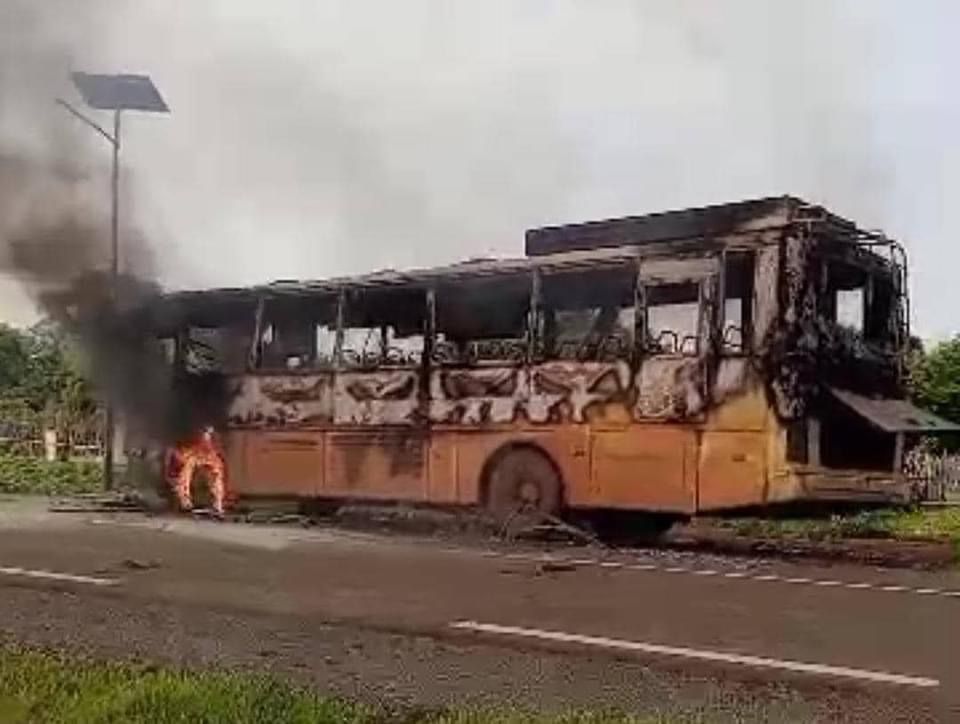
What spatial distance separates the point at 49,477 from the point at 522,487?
13.9 meters

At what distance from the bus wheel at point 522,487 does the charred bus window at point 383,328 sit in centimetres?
159

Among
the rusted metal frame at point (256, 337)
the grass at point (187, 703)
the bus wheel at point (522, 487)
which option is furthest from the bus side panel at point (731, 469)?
the grass at point (187, 703)

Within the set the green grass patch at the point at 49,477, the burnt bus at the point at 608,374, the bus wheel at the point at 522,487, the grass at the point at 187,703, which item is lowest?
the green grass patch at the point at 49,477

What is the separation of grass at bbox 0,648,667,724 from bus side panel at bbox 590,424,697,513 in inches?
302

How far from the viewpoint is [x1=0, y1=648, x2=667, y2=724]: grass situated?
16.0 ft

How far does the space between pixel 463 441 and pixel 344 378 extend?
180 centimetres

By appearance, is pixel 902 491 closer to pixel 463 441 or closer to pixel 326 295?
pixel 463 441

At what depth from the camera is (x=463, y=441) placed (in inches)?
574

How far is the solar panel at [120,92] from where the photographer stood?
602 inches

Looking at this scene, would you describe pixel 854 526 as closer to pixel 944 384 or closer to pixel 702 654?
pixel 702 654

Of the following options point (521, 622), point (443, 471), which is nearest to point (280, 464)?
point (443, 471)

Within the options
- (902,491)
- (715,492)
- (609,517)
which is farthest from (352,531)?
(902,491)

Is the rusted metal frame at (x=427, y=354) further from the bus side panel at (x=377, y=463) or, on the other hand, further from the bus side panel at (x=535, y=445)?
the bus side panel at (x=535, y=445)

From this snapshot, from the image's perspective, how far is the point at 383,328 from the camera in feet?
50.6
